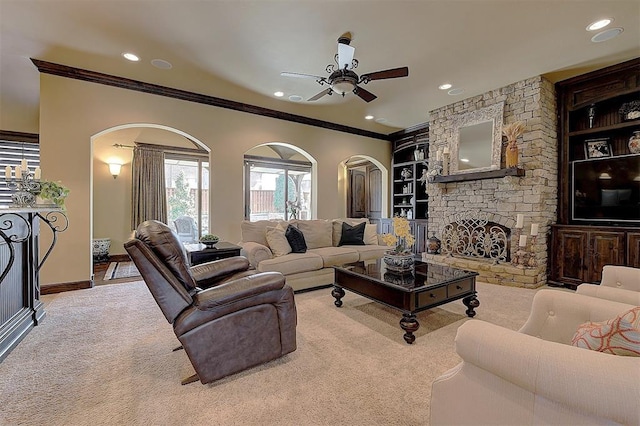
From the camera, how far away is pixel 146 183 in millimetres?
6289

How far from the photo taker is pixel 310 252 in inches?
161

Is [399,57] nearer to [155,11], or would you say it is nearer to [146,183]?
[155,11]

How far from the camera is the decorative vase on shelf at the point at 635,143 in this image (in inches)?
148

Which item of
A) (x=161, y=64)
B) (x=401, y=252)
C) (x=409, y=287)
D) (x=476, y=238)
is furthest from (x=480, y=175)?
(x=161, y=64)

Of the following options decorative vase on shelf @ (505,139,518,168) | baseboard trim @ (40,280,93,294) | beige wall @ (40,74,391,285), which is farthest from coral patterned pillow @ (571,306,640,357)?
baseboard trim @ (40,280,93,294)

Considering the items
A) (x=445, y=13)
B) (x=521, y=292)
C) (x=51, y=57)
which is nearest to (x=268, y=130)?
(x=51, y=57)

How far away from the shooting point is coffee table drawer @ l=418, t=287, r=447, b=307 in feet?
8.18

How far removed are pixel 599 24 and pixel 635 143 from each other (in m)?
1.88

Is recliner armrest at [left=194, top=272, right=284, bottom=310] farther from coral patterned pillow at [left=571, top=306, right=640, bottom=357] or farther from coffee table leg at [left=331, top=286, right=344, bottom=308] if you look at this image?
coral patterned pillow at [left=571, top=306, right=640, bottom=357]

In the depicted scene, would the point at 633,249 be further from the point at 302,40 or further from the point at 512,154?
the point at 302,40

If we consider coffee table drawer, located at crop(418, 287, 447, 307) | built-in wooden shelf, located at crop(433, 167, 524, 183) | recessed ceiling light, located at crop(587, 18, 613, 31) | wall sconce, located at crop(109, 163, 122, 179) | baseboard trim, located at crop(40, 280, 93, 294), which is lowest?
baseboard trim, located at crop(40, 280, 93, 294)

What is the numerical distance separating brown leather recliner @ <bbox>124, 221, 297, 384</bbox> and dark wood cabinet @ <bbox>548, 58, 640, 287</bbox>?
175 inches

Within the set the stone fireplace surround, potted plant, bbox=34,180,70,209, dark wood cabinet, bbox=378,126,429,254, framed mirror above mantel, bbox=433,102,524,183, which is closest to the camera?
→ potted plant, bbox=34,180,70,209

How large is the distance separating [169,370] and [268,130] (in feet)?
14.3
